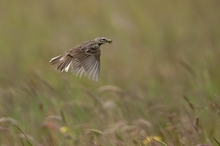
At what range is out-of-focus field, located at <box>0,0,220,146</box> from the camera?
6234 mm

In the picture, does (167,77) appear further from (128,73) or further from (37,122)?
(37,122)

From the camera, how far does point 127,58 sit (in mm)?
10070

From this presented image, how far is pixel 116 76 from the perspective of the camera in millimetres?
9508

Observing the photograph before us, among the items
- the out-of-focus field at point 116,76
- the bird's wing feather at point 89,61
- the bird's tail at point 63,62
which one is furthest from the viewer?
the out-of-focus field at point 116,76

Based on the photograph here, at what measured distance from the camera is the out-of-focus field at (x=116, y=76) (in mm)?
6234

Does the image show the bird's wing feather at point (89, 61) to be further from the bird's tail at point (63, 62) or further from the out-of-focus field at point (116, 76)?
the out-of-focus field at point (116, 76)

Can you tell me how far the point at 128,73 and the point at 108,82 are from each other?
23.9 inches

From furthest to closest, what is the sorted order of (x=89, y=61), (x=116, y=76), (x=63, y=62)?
(x=116, y=76) → (x=63, y=62) → (x=89, y=61)

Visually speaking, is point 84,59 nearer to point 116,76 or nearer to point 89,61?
point 89,61

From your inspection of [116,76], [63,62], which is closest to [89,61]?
[63,62]

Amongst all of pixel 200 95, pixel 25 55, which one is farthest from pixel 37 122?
pixel 25 55

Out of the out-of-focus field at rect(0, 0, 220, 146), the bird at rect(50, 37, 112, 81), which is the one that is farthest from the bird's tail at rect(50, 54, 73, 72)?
the out-of-focus field at rect(0, 0, 220, 146)

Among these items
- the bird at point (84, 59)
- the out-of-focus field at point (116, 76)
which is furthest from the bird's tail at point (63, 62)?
the out-of-focus field at point (116, 76)

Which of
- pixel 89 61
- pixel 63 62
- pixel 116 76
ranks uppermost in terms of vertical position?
pixel 116 76
